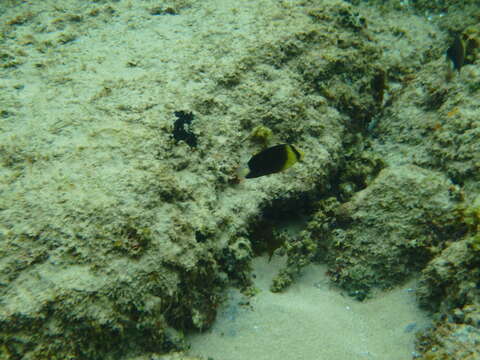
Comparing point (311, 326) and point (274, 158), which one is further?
point (311, 326)

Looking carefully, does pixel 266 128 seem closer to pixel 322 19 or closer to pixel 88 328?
pixel 322 19

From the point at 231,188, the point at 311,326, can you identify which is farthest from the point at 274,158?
the point at 311,326

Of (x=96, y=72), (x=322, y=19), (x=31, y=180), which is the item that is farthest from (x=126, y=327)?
(x=322, y=19)

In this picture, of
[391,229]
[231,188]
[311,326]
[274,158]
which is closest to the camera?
[274,158]

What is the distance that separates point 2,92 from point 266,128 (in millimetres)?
2578

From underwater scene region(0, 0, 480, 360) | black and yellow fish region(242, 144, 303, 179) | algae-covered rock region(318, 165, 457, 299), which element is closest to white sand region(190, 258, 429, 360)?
underwater scene region(0, 0, 480, 360)

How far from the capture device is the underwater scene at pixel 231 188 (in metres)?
2.20

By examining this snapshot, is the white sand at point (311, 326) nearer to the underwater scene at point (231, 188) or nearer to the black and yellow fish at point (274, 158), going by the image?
the underwater scene at point (231, 188)

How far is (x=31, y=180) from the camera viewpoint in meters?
2.43

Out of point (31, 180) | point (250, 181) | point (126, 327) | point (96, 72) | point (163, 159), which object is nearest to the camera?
point (126, 327)

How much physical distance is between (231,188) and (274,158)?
2.62 ft

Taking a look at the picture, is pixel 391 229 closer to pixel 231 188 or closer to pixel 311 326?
pixel 311 326

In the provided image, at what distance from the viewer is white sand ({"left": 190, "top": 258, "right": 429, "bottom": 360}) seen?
106 inches

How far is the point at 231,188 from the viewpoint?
305 cm
